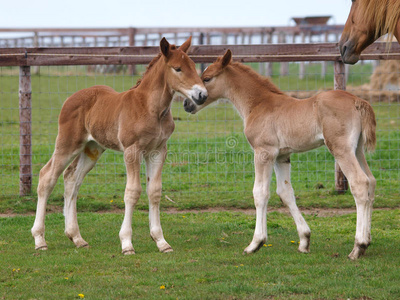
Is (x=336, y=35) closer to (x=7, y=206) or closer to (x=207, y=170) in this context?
(x=207, y=170)

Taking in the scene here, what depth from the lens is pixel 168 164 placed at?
1054 centimetres

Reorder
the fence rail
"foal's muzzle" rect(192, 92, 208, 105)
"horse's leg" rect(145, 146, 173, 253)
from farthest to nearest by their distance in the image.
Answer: the fence rail < "horse's leg" rect(145, 146, 173, 253) < "foal's muzzle" rect(192, 92, 208, 105)

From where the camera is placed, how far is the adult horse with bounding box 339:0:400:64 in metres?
5.09

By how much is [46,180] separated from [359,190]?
3.42 metres

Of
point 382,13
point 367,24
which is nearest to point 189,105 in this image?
point 367,24

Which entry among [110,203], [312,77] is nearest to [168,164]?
[110,203]

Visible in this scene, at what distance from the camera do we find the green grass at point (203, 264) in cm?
459

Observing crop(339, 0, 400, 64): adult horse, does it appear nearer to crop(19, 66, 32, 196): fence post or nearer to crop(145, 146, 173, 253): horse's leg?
crop(145, 146, 173, 253): horse's leg

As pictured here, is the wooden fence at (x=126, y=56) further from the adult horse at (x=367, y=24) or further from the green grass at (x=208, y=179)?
the adult horse at (x=367, y=24)

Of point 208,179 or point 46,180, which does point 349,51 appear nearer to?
point 46,180

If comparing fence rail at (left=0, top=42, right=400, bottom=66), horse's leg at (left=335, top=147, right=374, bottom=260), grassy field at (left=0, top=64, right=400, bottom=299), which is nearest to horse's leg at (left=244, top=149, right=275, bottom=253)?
grassy field at (left=0, top=64, right=400, bottom=299)

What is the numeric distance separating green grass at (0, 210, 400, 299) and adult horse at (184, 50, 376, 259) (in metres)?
0.38

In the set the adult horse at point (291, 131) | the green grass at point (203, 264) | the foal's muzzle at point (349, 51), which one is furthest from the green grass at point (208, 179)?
the foal's muzzle at point (349, 51)

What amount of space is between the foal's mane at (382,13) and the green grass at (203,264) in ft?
7.03
